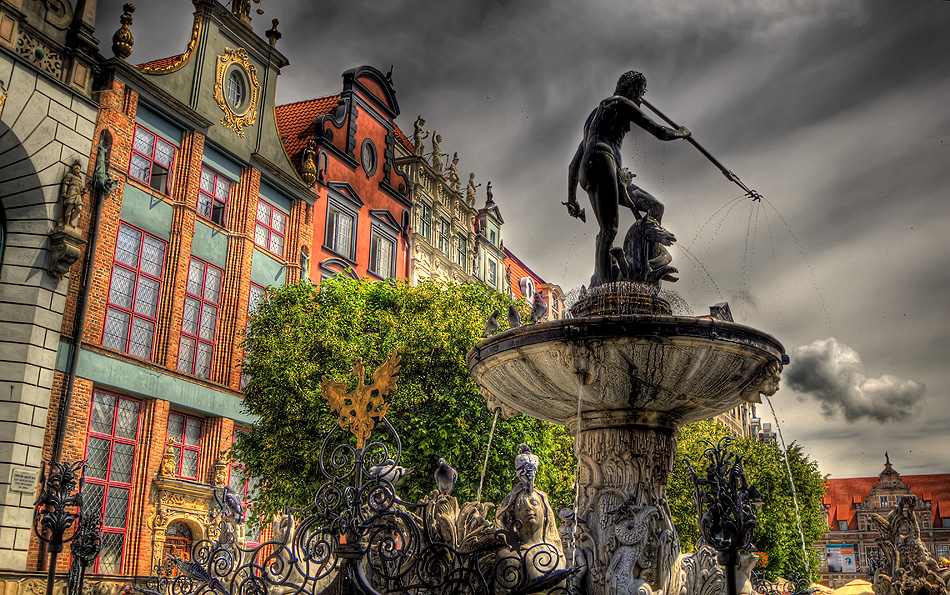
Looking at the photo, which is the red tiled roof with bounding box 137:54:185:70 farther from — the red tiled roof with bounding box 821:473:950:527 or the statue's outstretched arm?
the red tiled roof with bounding box 821:473:950:527

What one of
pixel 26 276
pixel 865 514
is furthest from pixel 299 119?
pixel 865 514

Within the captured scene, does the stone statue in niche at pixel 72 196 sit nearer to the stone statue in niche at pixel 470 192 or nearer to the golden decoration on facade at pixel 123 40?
the golden decoration on facade at pixel 123 40

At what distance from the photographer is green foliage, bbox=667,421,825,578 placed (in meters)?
26.3

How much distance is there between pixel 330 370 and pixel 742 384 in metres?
11.3

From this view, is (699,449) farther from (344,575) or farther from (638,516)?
(344,575)

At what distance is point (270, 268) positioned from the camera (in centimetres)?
2319

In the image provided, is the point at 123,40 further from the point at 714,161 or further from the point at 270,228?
the point at 714,161

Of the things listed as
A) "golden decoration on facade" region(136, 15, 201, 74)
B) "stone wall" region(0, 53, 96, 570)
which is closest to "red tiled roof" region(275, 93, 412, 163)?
"golden decoration on facade" region(136, 15, 201, 74)

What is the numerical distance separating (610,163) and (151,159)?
15275 mm

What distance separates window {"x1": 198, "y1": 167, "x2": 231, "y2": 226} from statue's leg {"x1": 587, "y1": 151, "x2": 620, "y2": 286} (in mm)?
15438

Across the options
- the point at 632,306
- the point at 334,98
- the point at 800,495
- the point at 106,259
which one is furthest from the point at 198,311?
the point at 800,495

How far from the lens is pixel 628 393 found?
7.51m

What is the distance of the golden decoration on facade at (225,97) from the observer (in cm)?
2258

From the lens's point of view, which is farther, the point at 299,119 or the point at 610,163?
the point at 299,119
